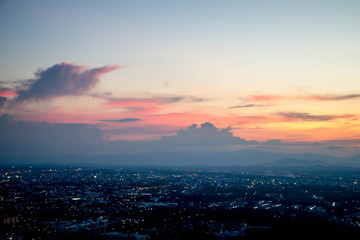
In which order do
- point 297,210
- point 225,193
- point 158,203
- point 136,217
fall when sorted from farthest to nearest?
point 225,193, point 158,203, point 297,210, point 136,217

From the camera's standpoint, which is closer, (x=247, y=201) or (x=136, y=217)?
(x=136, y=217)

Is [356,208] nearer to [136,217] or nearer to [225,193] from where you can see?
[225,193]

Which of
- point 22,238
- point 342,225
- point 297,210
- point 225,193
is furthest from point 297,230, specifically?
point 225,193

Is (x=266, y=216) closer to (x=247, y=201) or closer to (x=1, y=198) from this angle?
(x=247, y=201)

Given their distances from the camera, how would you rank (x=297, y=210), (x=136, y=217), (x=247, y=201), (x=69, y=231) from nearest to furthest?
(x=69, y=231), (x=136, y=217), (x=297, y=210), (x=247, y=201)

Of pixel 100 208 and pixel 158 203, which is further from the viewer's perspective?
pixel 158 203

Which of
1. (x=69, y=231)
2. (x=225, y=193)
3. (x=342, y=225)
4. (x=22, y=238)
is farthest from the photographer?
A: (x=225, y=193)

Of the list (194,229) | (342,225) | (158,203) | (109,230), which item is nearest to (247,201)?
(158,203)

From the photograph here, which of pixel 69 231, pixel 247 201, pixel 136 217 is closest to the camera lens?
pixel 69 231

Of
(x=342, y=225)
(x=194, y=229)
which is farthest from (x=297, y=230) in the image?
(x=194, y=229)
